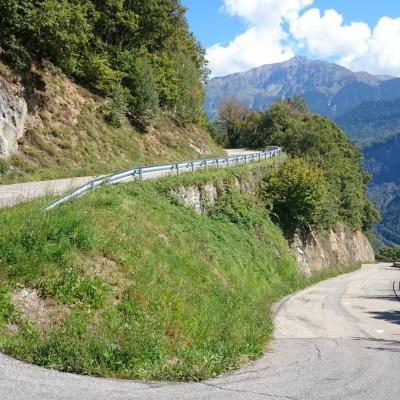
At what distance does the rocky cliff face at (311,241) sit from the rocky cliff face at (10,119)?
28.4 feet

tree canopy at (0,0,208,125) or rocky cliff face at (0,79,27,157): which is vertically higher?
tree canopy at (0,0,208,125)

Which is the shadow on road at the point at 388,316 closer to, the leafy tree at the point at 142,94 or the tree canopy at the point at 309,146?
the tree canopy at the point at 309,146

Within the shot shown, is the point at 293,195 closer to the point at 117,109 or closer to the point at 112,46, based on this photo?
the point at 117,109

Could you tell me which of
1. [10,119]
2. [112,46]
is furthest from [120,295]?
[112,46]

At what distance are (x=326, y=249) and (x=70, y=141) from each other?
92.6ft

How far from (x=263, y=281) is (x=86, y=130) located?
50.1ft

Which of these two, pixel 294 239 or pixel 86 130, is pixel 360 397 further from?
pixel 294 239

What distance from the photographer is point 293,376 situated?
9445 millimetres

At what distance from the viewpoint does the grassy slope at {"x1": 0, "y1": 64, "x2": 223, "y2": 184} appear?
81.8 ft

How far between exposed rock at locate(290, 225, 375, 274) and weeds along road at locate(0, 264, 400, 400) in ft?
63.3

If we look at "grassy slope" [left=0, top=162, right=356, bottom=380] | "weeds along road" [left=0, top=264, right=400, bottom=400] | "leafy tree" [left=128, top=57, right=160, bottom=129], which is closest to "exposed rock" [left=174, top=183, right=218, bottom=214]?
"grassy slope" [left=0, top=162, right=356, bottom=380]

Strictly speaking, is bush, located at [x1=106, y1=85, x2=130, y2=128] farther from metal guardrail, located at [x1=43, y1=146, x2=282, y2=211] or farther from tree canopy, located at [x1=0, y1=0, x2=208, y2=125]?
metal guardrail, located at [x1=43, y1=146, x2=282, y2=211]

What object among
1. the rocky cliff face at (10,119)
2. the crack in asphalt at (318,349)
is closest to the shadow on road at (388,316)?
the crack in asphalt at (318,349)

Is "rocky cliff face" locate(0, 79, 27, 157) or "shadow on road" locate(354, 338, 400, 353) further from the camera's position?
"rocky cliff face" locate(0, 79, 27, 157)
